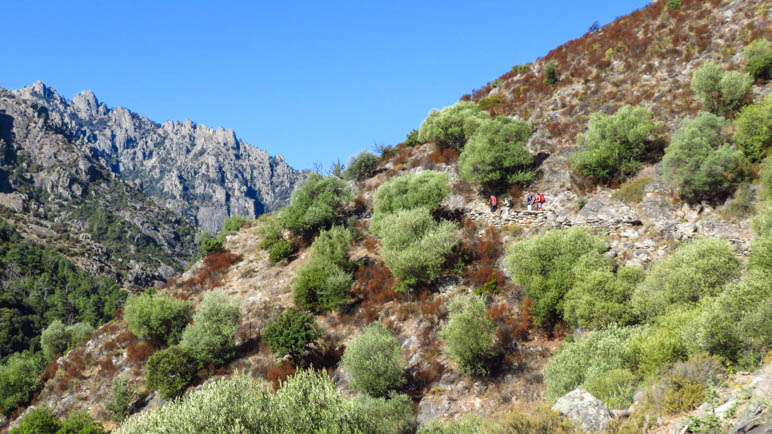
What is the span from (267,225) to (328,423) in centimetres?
2762

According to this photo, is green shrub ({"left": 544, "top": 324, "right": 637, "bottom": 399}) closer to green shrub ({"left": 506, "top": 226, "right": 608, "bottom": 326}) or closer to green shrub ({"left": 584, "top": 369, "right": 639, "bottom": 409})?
green shrub ({"left": 584, "top": 369, "right": 639, "bottom": 409})

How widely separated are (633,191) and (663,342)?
1401 centimetres

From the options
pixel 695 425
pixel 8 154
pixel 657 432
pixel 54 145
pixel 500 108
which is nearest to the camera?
pixel 695 425

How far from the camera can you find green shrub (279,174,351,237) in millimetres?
32375

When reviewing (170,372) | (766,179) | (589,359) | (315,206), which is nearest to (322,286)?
(170,372)

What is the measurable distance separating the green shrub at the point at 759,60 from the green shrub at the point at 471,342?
84.5 feet

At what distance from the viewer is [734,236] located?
17031 mm

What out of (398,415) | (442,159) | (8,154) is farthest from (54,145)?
(398,415)

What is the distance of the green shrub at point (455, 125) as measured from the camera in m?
35.1

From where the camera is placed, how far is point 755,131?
1900cm

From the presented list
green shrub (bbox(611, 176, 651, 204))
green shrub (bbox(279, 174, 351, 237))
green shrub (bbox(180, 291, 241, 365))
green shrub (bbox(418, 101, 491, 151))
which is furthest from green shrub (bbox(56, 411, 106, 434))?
green shrub (bbox(418, 101, 491, 151))

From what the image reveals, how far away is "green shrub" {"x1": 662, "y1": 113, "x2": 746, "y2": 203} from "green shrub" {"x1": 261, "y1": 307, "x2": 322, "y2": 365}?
22.0 metres

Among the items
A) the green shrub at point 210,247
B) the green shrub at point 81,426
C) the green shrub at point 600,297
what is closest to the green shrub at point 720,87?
the green shrub at point 600,297

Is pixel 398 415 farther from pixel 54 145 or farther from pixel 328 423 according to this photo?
pixel 54 145
